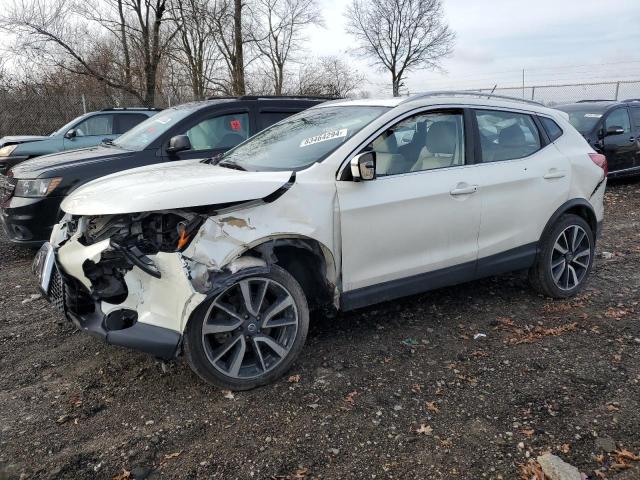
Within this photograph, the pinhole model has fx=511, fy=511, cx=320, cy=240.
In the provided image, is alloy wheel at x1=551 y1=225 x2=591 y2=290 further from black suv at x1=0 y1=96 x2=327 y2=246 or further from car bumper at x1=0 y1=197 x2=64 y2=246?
car bumper at x1=0 y1=197 x2=64 y2=246

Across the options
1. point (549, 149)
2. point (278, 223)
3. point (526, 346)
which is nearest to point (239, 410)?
point (278, 223)

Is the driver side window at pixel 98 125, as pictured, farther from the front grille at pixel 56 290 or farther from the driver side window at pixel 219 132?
the front grille at pixel 56 290

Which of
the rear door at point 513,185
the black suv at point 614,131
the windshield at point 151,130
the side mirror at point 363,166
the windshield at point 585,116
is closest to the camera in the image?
the side mirror at point 363,166

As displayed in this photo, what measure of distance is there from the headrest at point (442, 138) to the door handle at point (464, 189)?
293mm

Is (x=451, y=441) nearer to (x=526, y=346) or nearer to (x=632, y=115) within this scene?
(x=526, y=346)

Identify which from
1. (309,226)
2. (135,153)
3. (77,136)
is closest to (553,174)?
(309,226)

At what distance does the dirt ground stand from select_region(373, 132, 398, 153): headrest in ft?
4.48

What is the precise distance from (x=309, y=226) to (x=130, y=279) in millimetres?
1082

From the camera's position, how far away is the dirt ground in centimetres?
249

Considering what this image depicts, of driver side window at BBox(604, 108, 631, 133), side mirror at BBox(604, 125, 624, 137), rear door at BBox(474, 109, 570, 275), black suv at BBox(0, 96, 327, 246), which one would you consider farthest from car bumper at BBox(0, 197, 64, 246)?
driver side window at BBox(604, 108, 631, 133)

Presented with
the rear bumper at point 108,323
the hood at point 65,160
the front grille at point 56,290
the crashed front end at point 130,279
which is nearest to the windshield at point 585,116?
the hood at point 65,160

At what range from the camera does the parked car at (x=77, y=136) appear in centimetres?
939

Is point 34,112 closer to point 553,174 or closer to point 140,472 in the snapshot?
point 553,174

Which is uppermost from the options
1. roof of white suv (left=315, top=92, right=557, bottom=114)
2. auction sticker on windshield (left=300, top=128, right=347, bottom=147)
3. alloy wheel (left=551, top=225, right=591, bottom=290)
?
roof of white suv (left=315, top=92, right=557, bottom=114)
